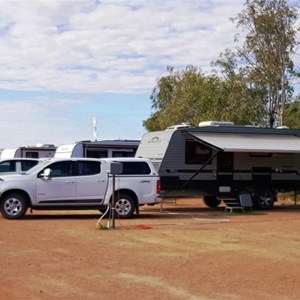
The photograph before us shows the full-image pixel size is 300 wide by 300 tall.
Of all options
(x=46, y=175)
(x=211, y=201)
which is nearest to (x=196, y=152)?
(x=211, y=201)

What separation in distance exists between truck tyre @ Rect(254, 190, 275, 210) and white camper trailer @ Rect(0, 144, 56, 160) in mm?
12762

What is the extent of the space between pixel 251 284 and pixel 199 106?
108 feet

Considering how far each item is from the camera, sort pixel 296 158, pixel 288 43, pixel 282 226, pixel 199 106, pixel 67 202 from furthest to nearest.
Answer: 1. pixel 199 106
2. pixel 288 43
3. pixel 296 158
4. pixel 67 202
5. pixel 282 226

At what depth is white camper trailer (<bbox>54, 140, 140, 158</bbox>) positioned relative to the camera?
26984mm

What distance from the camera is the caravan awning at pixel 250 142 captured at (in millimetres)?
20781

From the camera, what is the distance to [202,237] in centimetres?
1395

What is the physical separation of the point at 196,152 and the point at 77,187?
521 centimetres

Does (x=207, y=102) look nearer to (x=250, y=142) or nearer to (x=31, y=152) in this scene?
(x=31, y=152)

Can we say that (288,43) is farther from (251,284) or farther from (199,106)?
(251,284)

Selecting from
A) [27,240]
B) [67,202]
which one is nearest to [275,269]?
[27,240]

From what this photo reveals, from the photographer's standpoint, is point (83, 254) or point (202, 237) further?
point (202, 237)

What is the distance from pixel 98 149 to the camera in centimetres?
2762

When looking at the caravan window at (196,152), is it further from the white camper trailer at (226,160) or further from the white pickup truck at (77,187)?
the white pickup truck at (77,187)

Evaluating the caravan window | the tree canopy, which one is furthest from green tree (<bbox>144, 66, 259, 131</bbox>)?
the caravan window
